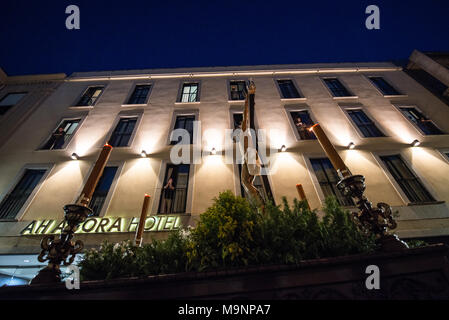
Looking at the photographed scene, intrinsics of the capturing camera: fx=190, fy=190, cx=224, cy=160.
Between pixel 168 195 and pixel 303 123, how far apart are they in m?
7.42

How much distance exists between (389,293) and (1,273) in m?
9.96

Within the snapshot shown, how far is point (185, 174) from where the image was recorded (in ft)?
25.5

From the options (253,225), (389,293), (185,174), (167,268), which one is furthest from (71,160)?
(389,293)


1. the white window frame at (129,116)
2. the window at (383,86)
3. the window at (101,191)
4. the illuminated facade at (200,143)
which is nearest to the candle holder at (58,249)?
the illuminated facade at (200,143)

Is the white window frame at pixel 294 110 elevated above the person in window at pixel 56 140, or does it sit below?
above

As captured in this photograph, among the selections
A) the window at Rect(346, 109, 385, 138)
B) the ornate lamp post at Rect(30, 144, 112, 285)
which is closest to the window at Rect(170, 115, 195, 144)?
the ornate lamp post at Rect(30, 144, 112, 285)

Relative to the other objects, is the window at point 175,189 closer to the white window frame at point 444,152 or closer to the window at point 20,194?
the window at point 20,194

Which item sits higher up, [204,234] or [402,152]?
[402,152]

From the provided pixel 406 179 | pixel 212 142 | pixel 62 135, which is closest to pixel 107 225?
pixel 212 142

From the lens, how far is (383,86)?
1202 centimetres

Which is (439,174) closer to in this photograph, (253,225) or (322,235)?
(322,235)

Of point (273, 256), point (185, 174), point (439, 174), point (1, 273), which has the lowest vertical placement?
point (273, 256)

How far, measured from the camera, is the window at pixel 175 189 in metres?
6.79

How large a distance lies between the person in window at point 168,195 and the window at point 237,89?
21.9 ft
